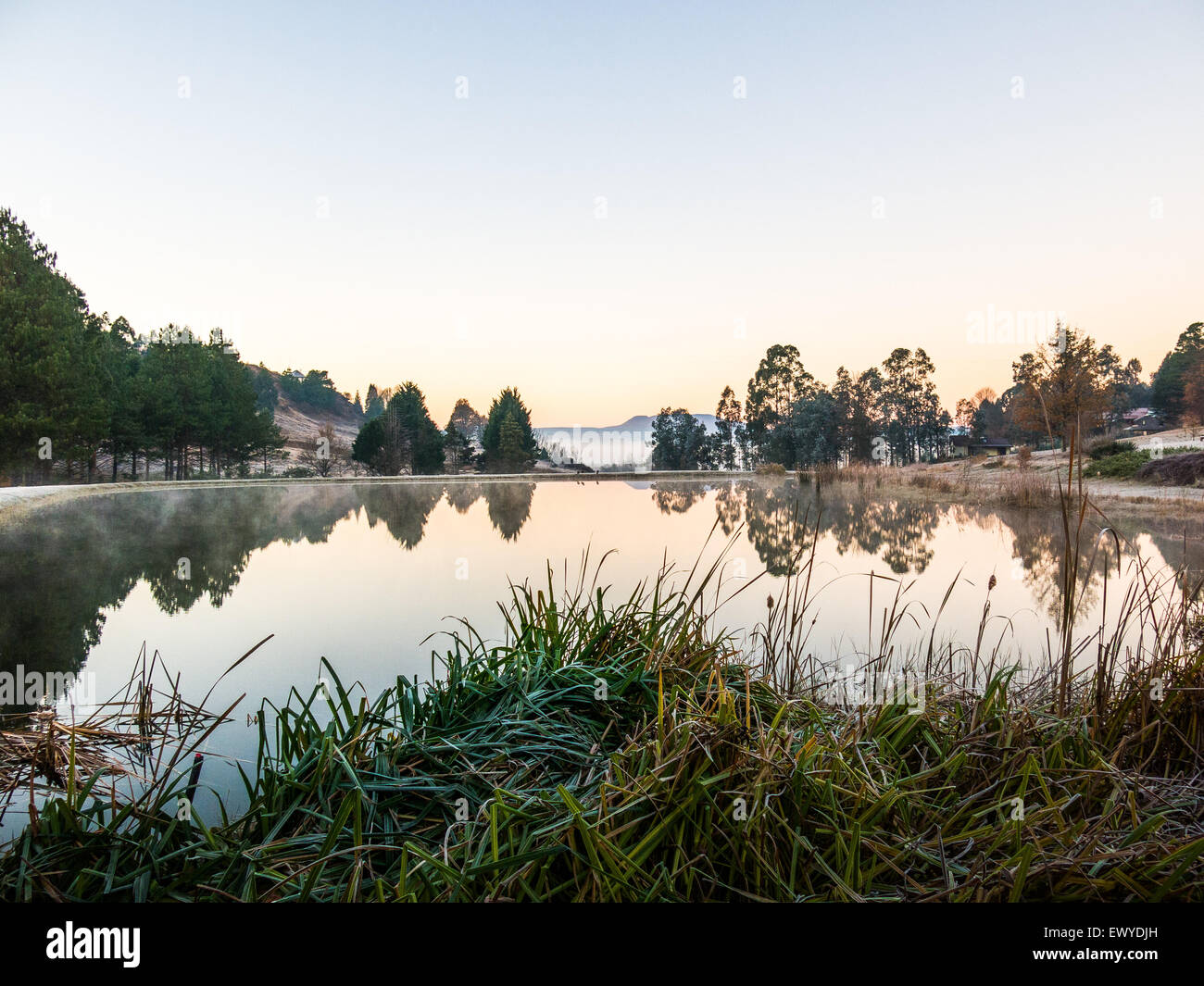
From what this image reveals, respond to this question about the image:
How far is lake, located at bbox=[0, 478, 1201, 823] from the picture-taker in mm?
3420

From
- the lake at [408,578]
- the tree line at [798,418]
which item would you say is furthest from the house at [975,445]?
the lake at [408,578]

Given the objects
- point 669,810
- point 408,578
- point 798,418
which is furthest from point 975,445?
point 669,810

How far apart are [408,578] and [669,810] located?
15.0 feet

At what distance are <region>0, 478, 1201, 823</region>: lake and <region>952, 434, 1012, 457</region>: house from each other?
29.6 metres

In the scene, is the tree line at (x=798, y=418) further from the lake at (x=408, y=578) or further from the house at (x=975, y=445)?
the lake at (x=408, y=578)

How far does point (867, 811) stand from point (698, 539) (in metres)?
5.89

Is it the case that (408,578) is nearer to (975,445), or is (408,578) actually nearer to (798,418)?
(798,418)

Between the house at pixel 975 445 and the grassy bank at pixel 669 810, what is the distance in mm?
38086

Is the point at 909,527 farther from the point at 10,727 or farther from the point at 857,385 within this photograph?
the point at 857,385

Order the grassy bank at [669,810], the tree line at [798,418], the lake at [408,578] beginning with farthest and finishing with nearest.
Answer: the tree line at [798,418] → the lake at [408,578] → the grassy bank at [669,810]

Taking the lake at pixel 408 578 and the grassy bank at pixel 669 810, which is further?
the lake at pixel 408 578

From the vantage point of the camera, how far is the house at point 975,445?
35969 mm

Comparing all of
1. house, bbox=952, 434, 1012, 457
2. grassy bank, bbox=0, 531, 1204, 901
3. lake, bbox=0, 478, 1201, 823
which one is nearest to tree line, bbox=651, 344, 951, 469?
house, bbox=952, 434, 1012, 457

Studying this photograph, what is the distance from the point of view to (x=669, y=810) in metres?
1.34
